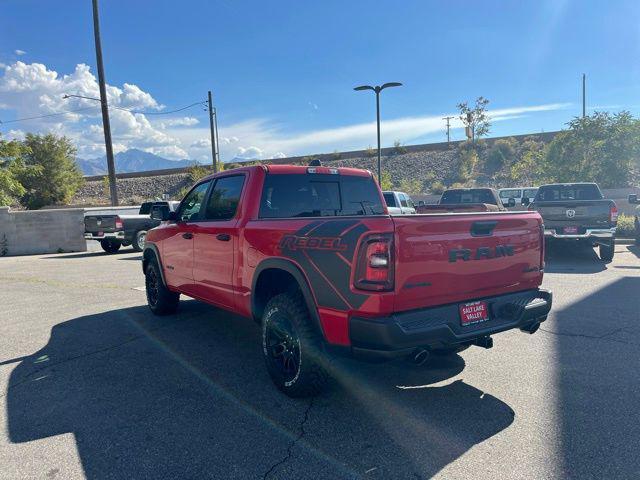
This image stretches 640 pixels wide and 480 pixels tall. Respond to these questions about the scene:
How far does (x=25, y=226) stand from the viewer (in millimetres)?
17328

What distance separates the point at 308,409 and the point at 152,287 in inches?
156

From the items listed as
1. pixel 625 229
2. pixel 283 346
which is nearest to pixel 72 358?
pixel 283 346

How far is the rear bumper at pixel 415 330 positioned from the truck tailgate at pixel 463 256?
8 cm

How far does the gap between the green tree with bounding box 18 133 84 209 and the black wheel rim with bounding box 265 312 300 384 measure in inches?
1661

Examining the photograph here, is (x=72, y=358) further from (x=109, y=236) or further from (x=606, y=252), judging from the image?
(x=109, y=236)

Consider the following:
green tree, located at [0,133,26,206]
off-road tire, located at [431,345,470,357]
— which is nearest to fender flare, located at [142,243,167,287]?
off-road tire, located at [431,345,470,357]

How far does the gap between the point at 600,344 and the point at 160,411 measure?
439 cm

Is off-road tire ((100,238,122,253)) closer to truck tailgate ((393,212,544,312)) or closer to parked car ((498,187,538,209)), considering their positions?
truck tailgate ((393,212,544,312))

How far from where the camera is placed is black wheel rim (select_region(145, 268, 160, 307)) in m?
6.50

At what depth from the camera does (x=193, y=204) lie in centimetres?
546

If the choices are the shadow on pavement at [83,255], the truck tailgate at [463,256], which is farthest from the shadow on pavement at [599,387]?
the shadow on pavement at [83,255]

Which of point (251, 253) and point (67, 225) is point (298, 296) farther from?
point (67, 225)

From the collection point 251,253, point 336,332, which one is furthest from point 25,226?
point 336,332

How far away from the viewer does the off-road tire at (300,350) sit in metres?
3.43
